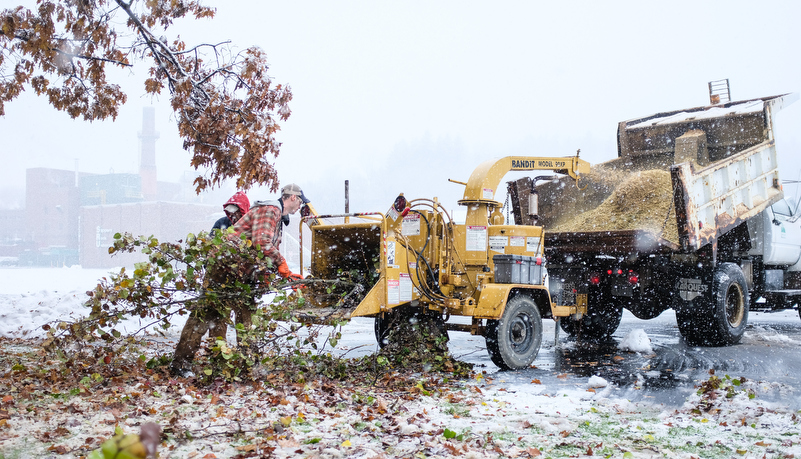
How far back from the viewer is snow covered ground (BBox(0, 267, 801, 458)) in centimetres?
362

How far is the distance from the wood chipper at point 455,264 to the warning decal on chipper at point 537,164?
0.18m

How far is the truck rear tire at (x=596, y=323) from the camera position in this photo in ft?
31.9

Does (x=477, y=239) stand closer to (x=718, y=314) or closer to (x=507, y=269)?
(x=507, y=269)

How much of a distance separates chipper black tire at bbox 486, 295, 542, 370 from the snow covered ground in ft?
3.00

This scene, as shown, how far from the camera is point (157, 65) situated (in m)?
8.86

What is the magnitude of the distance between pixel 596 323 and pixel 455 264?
3.70 metres

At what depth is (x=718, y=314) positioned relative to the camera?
8562 millimetres

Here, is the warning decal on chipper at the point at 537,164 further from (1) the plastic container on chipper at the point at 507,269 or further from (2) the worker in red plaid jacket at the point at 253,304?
(2) the worker in red plaid jacket at the point at 253,304

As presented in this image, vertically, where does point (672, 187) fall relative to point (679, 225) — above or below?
above

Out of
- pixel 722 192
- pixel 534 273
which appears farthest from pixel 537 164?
pixel 722 192

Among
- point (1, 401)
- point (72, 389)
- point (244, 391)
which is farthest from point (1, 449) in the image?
point (244, 391)

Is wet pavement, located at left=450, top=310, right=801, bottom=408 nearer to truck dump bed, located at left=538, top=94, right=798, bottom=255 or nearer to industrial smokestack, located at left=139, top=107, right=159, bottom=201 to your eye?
truck dump bed, located at left=538, top=94, right=798, bottom=255

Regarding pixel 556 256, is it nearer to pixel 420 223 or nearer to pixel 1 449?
pixel 420 223

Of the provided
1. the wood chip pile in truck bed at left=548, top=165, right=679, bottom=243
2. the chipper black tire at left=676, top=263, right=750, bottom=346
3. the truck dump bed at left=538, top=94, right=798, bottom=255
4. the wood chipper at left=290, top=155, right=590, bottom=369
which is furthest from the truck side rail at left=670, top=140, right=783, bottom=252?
the wood chipper at left=290, top=155, right=590, bottom=369
